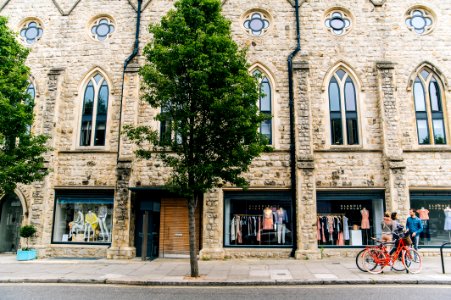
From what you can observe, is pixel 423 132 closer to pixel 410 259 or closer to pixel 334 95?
pixel 334 95

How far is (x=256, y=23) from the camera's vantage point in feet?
53.7

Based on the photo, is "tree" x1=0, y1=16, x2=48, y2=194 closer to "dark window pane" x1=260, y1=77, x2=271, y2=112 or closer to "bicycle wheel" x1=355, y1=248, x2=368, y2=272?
"dark window pane" x1=260, y1=77, x2=271, y2=112

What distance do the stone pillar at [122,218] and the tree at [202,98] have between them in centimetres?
410

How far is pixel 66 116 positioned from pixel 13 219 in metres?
5.48

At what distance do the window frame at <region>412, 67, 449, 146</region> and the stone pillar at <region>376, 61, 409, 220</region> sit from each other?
1280 mm

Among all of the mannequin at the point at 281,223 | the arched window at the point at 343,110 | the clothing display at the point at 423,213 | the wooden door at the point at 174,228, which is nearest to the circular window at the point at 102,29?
the wooden door at the point at 174,228

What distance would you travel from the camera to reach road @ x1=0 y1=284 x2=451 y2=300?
309 inches

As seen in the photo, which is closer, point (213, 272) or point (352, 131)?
point (213, 272)

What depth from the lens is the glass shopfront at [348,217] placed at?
14.3m

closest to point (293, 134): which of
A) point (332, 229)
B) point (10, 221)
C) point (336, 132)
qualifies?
point (336, 132)

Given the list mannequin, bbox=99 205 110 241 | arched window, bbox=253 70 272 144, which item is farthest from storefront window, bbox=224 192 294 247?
mannequin, bbox=99 205 110 241

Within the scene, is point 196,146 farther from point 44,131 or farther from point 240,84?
point 44,131

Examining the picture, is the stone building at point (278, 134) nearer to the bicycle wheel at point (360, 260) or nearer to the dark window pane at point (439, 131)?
the dark window pane at point (439, 131)

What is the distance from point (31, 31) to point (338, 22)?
15427 mm
